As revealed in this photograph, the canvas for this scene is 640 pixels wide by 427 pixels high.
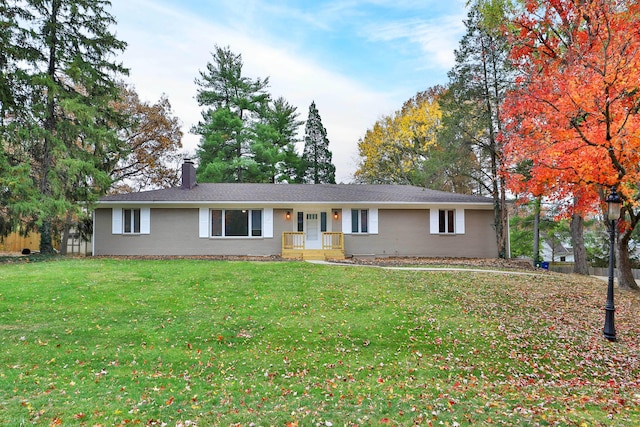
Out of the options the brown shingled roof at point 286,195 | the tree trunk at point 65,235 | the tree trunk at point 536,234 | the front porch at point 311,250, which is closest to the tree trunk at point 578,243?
the tree trunk at point 536,234

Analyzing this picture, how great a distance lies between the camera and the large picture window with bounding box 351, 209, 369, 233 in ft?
53.8

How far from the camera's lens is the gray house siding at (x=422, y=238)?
16406 mm

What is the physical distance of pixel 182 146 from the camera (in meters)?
24.1

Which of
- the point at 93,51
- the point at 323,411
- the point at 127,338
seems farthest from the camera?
the point at 93,51

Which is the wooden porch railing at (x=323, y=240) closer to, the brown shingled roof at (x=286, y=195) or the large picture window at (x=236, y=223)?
the large picture window at (x=236, y=223)

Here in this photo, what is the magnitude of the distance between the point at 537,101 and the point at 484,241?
8.93 meters

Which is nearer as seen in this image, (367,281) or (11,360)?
(11,360)

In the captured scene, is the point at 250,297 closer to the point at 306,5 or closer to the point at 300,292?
the point at 300,292

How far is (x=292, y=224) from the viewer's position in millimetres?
16344

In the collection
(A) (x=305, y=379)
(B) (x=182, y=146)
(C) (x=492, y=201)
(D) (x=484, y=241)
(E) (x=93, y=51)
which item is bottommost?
(A) (x=305, y=379)

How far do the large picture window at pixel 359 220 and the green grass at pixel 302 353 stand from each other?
285 inches

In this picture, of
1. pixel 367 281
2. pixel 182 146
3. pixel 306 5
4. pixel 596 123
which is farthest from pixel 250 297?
pixel 182 146

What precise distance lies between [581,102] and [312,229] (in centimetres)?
1143

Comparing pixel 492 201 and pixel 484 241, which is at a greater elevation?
pixel 492 201
